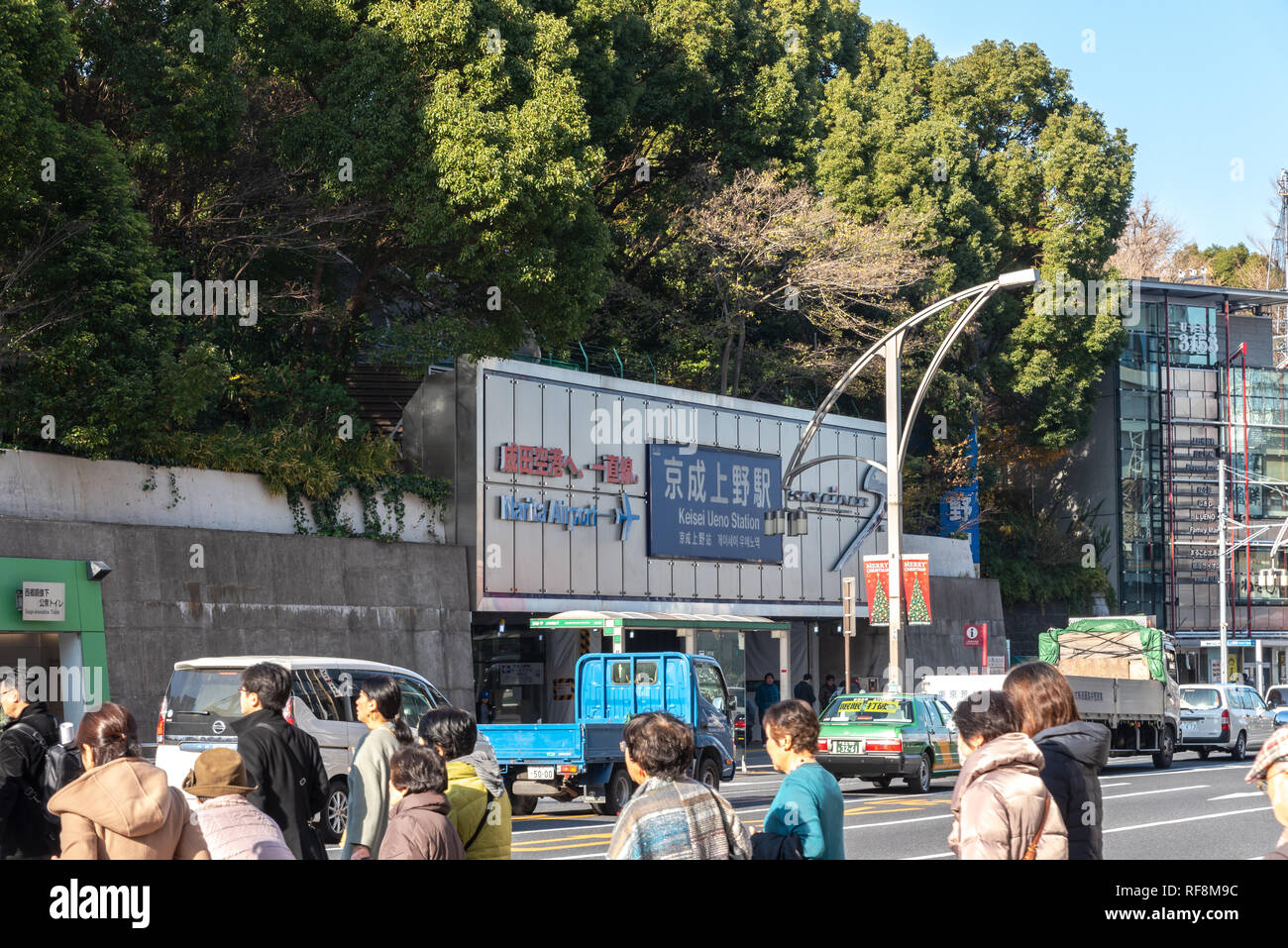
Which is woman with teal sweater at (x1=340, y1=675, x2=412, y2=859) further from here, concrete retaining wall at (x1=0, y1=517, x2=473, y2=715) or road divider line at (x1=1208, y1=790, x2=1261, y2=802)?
road divider line at (x1=1208, y1=790, x2=1261, y2=802)

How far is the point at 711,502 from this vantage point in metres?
37.0

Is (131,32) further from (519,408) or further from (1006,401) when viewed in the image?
(1006,401)

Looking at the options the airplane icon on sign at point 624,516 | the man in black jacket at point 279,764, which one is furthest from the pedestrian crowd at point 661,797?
the airplane icon on sign at point 624,516

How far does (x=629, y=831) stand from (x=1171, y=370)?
198 ft

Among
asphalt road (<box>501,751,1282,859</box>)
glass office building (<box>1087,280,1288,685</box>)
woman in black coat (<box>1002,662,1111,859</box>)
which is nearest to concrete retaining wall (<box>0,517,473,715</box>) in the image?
asphalt road (<box>501,751,1282,859</box>)

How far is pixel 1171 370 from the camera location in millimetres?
62031

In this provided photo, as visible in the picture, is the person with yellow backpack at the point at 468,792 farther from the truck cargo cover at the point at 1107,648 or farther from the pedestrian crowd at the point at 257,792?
the truck cargo cover at the point at 1107,648

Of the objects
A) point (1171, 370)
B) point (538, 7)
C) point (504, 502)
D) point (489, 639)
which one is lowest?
point (489, 639)

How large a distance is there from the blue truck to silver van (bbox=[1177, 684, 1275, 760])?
15.5 metres

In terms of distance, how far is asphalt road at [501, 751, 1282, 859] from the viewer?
51.1 ft

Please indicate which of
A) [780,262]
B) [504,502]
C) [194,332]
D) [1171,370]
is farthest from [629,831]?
[1171,370]

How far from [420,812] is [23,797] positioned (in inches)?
150

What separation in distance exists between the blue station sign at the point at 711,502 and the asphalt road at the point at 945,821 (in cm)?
898
